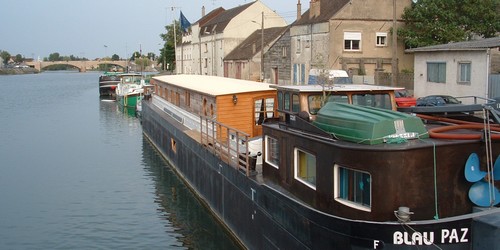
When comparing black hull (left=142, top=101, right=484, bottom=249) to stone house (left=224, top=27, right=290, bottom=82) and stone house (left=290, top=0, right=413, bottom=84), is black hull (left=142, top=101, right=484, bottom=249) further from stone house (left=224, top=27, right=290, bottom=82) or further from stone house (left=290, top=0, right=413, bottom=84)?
stone house (left=224, top=27, right=290, bottom=82)

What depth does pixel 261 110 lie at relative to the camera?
18781 millimetres

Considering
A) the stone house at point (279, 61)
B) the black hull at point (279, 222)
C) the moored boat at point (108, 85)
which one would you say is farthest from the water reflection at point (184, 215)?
the moored boat at point (108, 85)

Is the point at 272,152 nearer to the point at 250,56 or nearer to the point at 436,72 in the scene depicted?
the point at 436,72

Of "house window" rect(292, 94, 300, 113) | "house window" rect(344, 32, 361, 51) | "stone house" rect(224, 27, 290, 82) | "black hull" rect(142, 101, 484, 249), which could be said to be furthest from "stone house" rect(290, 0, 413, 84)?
"house window" rect(292, 94, 300, 113)

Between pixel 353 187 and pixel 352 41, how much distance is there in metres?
34.3

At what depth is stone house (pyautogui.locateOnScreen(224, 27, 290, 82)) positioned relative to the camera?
190ft

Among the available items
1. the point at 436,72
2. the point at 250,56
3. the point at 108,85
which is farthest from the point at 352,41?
the point at 108,85

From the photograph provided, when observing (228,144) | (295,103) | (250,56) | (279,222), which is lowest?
(279,222)

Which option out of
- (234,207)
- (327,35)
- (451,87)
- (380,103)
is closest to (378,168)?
(380,103)

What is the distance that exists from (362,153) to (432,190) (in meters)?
1.24

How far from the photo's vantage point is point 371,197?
917 centimetres

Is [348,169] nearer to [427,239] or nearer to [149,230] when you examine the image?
[427,239]

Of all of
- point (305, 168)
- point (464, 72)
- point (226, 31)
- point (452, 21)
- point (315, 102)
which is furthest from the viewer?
point (226, 31)

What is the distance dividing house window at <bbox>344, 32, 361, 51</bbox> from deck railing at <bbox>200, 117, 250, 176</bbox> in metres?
24.0
